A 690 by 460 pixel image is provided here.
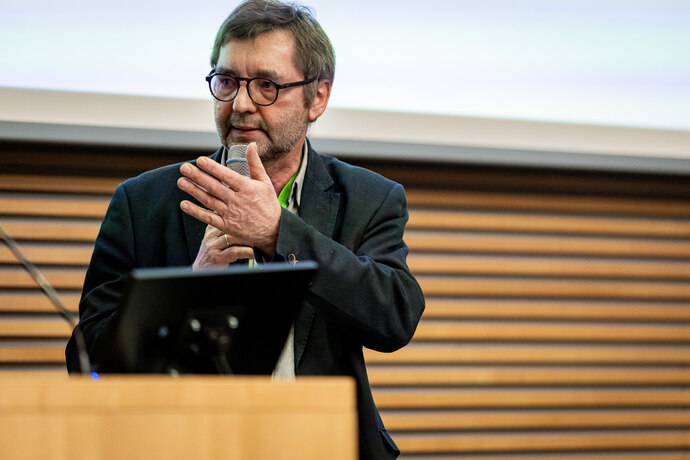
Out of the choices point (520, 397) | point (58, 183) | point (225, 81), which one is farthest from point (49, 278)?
point (520, 397)

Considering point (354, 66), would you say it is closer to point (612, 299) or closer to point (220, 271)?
point (612, 299)

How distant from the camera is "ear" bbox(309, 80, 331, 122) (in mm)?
2246

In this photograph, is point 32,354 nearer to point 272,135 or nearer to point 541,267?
point 272,135

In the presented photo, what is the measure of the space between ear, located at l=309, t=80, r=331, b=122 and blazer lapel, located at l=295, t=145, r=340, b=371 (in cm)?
15

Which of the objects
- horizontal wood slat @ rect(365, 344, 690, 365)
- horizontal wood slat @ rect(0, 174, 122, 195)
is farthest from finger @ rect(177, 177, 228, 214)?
horizontal wood slat @ rect(365, 344, 690, 365)

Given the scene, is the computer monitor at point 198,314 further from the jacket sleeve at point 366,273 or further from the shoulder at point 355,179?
the shoulder at point 355,179

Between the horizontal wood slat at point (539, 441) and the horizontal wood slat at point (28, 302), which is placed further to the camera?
the horizontal wood slat at point (539, 441)

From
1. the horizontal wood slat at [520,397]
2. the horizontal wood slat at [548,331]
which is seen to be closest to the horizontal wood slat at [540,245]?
the horizontal wood slat at [548,331]

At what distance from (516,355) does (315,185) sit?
2.02m

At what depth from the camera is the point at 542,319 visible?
3822mm

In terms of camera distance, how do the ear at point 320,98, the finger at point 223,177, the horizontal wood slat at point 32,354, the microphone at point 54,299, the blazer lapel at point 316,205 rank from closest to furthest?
the microphone at point 54,299 < the finger at point 223,177 < the blazer lapel at point 316,205 < the ear at point 320,98 < the horizontal wood slat at point 32,354

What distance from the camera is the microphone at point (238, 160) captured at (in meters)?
1.83

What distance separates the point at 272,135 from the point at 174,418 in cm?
116

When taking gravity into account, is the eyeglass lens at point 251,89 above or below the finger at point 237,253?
above
